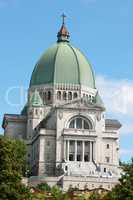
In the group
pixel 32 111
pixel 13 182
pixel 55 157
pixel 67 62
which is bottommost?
pixel 13 182

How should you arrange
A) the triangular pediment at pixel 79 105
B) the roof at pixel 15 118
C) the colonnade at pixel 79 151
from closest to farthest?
the colonnade at pixel 79 151, the triangular pediment at pixel 79 105, the roof at pixel 15 118

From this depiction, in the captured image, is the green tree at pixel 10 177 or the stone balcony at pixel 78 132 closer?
the green tree at pixel 10 177

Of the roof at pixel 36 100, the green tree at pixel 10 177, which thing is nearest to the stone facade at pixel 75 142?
the roof at pixel 36 100

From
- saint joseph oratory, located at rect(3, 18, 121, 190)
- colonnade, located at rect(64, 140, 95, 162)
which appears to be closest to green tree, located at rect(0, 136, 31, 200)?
saint joseph oratory, located at rect(3, 18, 121, 190)

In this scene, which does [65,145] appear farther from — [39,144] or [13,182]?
[13,182]

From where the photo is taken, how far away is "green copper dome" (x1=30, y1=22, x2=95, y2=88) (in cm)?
15938

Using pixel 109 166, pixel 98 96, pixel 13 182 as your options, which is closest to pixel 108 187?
pixel 109 166

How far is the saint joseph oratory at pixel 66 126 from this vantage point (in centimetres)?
13788

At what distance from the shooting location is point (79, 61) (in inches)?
6299

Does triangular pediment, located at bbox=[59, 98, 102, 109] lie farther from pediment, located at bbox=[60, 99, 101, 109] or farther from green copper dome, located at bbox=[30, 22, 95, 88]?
green copper dome, located at bbox=[30, 22, 95, 88]

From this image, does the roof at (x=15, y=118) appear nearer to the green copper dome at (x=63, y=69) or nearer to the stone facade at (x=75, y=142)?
the green copper dome at (x=63, y=69)

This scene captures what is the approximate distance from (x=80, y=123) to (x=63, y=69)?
16.9 metres

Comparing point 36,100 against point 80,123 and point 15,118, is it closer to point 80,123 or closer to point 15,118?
point 15,118

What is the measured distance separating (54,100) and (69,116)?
13983mm
